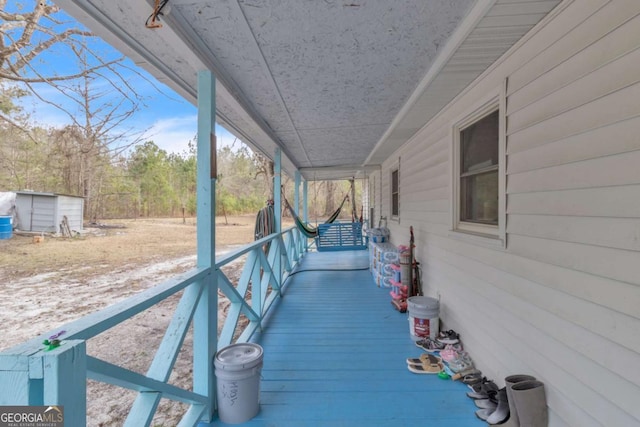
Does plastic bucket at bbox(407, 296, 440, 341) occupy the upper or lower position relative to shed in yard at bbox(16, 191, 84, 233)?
lower

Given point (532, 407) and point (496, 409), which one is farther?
point (496, 409)

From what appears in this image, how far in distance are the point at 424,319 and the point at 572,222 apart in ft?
5.69

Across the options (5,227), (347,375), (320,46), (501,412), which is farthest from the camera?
(5,227)

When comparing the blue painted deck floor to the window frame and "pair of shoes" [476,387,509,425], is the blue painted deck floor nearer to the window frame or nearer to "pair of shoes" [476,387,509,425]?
"pair of shoes" [476,387,509,425]

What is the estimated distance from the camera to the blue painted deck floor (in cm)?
184

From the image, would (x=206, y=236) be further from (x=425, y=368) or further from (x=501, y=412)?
(x=501, y=412)

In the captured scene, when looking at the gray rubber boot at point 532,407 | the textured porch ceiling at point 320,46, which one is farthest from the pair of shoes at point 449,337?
the textured porch ceiling at point 320,46

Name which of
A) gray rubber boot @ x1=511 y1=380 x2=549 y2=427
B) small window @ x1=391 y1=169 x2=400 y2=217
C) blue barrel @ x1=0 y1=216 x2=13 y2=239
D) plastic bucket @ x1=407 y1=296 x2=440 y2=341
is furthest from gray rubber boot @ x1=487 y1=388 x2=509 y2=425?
blue barrel @ x1=0 y1=216 x2=13 y2=239

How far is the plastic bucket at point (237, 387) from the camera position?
1.77 meters

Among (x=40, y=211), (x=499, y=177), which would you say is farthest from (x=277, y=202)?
(x=40, y=211)

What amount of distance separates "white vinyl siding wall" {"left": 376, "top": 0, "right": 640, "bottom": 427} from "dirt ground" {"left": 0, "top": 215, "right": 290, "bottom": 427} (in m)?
2.32

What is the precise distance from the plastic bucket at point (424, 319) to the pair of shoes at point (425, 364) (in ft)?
1.01

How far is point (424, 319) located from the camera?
9.19 ft

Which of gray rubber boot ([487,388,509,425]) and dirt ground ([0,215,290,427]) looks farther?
dirt ground ([0,215,290,427])
